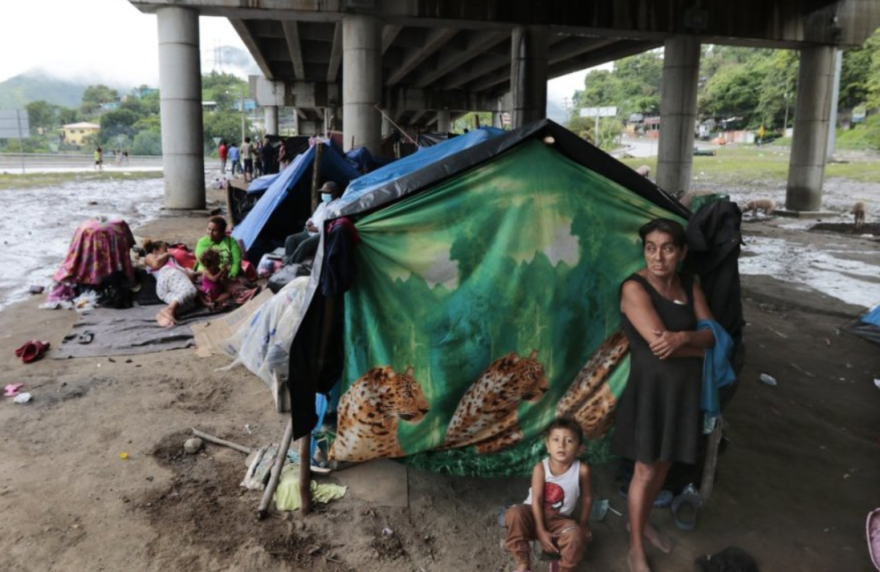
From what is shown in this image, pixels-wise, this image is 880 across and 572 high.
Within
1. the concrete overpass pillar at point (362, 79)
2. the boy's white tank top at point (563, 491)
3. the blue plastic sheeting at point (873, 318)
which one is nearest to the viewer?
the boy's white tank top at point (563, 491)

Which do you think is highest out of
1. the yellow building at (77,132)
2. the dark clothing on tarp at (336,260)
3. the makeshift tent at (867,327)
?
the yellow building at (77,132)

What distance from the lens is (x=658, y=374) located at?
2.99 m

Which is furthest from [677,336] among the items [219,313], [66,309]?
[66,309]

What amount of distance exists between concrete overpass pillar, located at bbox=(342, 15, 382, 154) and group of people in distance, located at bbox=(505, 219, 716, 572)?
509 inches

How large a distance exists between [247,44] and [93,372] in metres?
21.3

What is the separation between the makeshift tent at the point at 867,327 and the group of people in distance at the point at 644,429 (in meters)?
4.94

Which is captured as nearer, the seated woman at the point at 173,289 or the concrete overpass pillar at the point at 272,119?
the seated woman at the point at 173,289

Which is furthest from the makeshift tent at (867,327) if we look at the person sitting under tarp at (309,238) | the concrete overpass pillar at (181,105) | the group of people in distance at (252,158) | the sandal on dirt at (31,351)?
the group of people in distance at (252,158)

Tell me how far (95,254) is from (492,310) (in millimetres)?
5890

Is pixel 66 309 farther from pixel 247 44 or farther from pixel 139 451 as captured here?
pixel 247 44

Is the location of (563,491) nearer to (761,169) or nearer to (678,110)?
(678,110)

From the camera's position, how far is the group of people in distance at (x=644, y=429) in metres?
2.94

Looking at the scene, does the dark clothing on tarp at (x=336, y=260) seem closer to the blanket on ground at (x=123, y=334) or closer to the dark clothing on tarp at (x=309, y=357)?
the dark clothing on tarp at (x=309, y=357)

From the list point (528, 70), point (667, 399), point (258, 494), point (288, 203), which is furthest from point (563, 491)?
point (528, 70)
